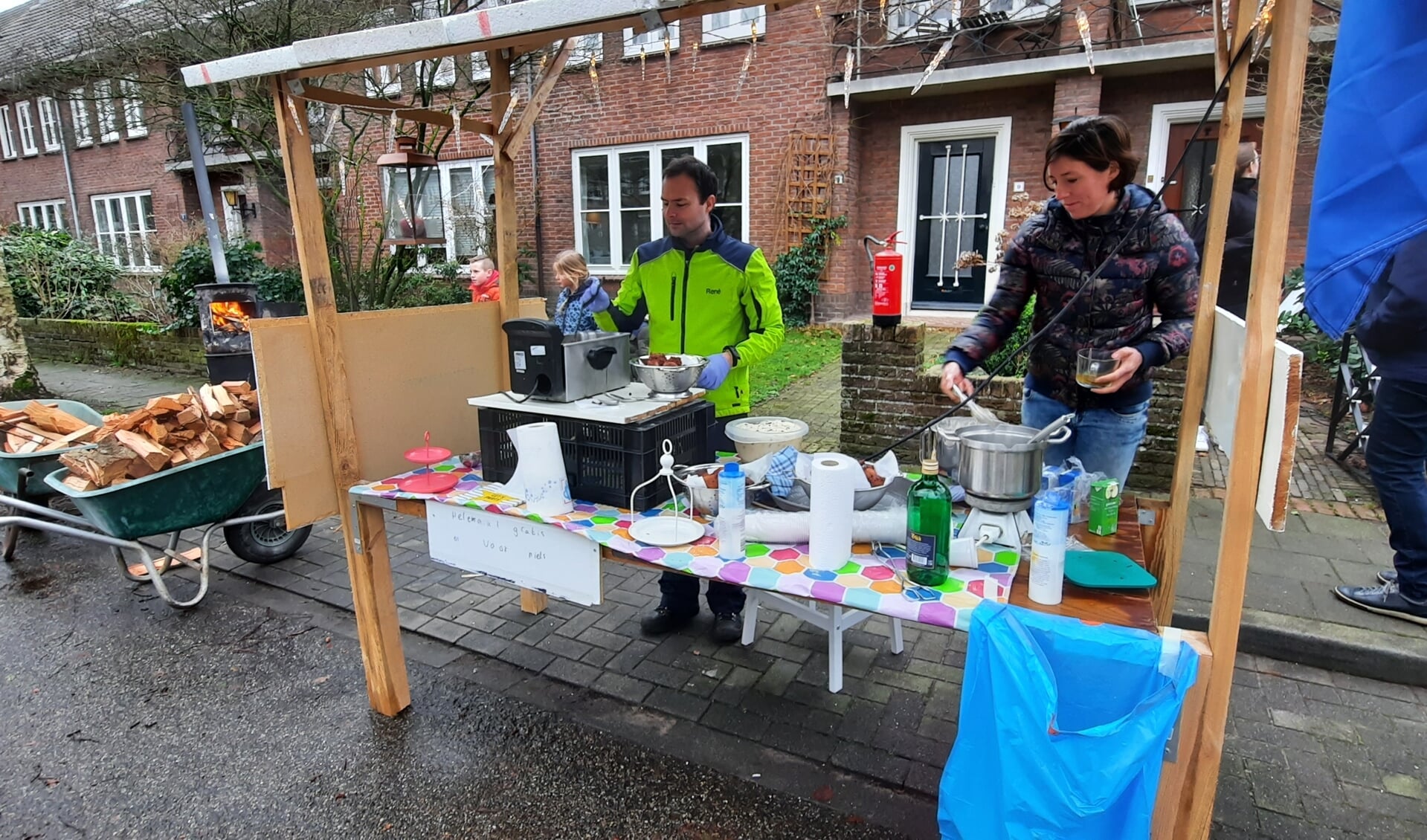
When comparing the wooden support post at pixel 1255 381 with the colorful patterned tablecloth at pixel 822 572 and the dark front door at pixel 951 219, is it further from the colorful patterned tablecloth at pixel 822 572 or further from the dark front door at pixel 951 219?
the dark front door at pixel 951 219

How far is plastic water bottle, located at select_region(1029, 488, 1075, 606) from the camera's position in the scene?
1637 mm

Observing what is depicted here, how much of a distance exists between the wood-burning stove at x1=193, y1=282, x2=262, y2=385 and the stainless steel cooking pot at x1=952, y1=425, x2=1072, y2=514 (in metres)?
5.95

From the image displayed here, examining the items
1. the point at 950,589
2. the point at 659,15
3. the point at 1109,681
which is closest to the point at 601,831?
the point at 950,589

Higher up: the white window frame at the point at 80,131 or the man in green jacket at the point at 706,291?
the white window frame at the point at 80,131

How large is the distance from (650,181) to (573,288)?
652 cm

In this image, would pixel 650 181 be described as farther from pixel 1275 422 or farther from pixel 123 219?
pixel 123 219

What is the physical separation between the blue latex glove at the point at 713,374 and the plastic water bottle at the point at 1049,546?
4.21ft

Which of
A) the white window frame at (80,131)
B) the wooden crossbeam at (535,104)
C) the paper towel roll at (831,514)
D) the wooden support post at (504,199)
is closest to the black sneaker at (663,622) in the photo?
the wooden support post at (504,199)

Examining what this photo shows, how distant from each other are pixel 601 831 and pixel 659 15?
2328mm

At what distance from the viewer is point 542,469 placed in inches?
88.7

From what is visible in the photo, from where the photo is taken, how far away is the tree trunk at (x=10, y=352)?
23.0ft

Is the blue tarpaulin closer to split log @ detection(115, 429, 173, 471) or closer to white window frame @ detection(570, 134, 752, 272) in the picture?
split log @ detection(115, 429, 173, 471)

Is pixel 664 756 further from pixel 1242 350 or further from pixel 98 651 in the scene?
pixel 98 651

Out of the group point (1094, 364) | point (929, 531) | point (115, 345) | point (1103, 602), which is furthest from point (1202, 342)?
point (115, 345)
